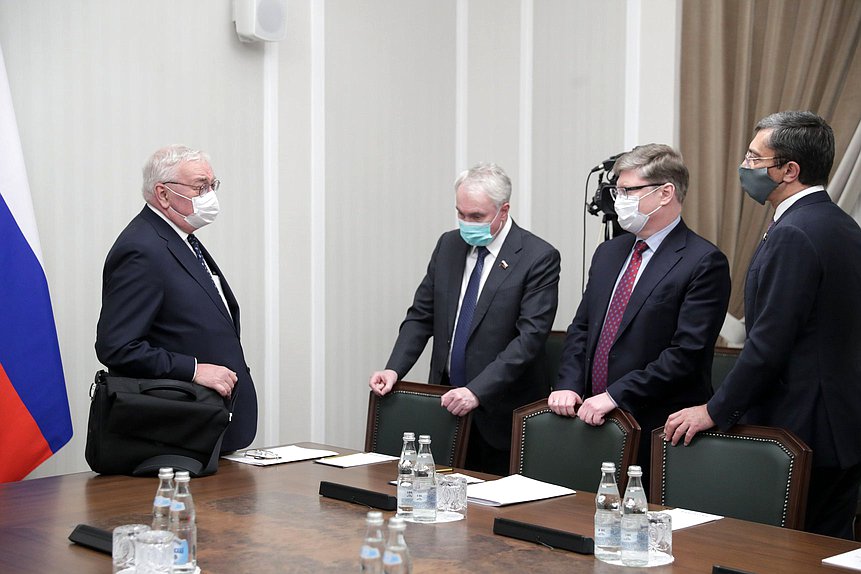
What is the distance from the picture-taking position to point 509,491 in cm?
275

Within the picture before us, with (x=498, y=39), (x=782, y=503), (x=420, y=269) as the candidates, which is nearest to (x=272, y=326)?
(x=420, y=269)

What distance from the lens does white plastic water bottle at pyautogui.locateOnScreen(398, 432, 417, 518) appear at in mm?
2439

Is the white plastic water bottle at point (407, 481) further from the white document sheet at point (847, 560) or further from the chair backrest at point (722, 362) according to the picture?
the chair backrest at point (722, 362)

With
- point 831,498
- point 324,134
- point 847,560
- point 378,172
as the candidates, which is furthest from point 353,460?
point 378,172

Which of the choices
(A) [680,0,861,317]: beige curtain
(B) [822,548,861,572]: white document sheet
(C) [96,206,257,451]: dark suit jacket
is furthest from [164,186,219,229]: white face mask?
(A) [680,0,861,317]: beige curtain

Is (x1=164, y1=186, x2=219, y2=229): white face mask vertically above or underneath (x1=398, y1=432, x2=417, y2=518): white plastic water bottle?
above

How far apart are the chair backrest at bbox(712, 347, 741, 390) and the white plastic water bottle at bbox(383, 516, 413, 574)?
10.6 ft

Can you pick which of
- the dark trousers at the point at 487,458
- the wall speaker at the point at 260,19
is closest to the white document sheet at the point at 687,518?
the dark trousers at the point at 487,458

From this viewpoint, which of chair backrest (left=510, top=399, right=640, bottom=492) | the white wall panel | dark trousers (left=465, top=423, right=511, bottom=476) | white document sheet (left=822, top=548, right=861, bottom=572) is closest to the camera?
white document sheet (left=822, top=548, right=861, bottom=572)

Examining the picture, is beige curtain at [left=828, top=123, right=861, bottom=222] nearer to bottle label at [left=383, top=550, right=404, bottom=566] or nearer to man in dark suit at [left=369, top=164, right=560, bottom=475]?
man in dark suit at [left=369, top=164, right=560, bottom=475]

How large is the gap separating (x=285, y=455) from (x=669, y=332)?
1.36 meters

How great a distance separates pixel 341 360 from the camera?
18.0ft

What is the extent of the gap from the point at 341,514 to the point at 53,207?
2414 mm

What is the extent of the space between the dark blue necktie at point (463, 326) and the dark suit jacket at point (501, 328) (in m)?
0.03
